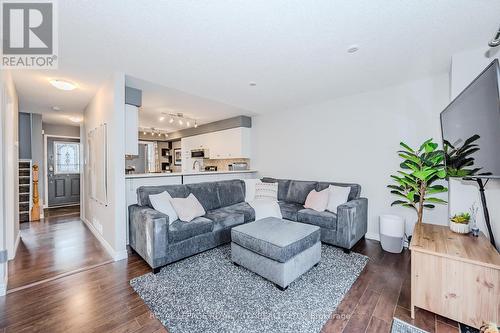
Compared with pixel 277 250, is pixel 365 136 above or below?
above

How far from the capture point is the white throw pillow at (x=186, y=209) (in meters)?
2.85

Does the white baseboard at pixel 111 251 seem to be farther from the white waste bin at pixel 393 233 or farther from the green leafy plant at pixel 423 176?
the green leafy plant at pixel 423 176

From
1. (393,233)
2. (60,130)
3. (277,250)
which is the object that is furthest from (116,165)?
(60,130)

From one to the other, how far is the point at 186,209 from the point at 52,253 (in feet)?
6.63

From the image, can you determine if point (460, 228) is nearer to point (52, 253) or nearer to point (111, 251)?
point (111, 251)

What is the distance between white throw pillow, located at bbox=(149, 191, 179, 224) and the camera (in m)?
2.78

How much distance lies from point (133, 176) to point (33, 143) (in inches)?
148

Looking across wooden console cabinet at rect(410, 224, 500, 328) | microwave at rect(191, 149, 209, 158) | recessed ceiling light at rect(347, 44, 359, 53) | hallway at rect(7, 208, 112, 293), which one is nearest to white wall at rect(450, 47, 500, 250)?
wooden console cabinet at rect(410, 224, 500, 328)

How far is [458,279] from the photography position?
159 centimetres

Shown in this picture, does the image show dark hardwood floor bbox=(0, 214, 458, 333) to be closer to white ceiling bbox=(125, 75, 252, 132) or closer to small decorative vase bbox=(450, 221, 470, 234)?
small decorative vase bbox=(450, 221, 470, 234)

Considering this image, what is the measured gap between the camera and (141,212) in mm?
2701

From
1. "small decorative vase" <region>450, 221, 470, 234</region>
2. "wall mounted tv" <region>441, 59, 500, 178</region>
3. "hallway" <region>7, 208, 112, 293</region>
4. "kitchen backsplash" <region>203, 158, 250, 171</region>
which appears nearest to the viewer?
"wall mounted tv" <region>441, 59, 500, 178</region>
